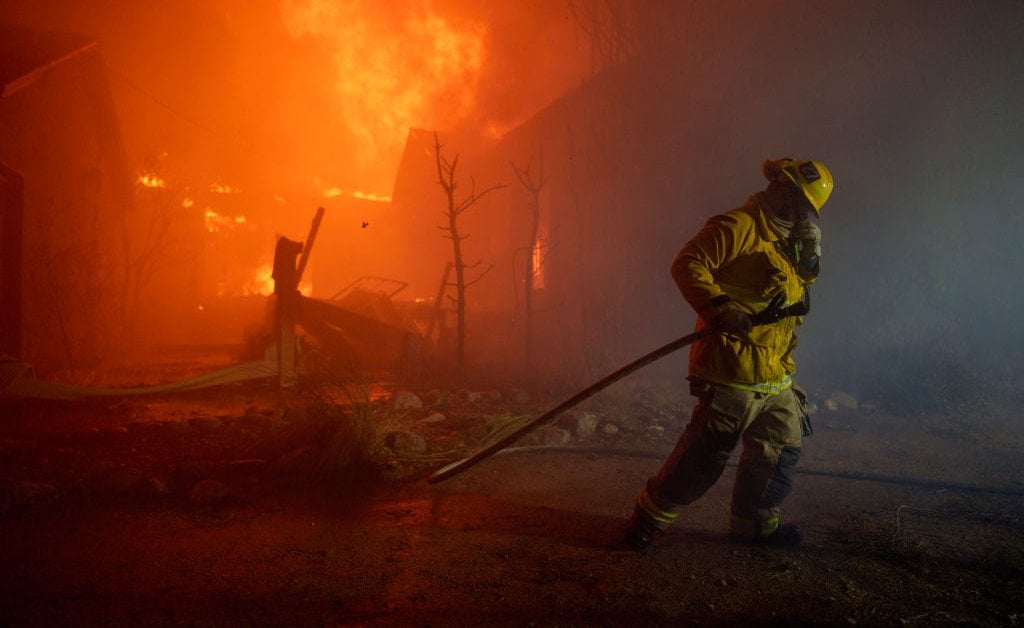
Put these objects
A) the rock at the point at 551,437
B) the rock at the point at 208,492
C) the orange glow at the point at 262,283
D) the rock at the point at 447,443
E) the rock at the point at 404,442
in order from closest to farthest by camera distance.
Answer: the rock at the point at 208,492 < the rock at the point at 404,442 < the rock at the point at 447,443 < the rock at the point at 551,437 < the orange glow at the point at 262,283

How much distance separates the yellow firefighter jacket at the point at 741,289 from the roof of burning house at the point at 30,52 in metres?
8.37

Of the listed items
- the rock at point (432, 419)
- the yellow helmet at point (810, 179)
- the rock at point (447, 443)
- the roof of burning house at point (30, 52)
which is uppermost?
the roof of burning house at point (30, 52)

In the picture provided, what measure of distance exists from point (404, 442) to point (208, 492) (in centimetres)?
153

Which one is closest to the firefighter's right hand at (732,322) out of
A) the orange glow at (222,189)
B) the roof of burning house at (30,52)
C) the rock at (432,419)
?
the rock at (432,419)

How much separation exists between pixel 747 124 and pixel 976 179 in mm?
3549

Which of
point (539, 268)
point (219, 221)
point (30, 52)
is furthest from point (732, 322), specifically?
point (219, 221)

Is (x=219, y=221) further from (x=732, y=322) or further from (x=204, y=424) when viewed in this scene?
(x=732, y=322)

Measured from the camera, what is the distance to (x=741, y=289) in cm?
306

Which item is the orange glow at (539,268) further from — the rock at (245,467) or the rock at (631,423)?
the rock at (245,467)

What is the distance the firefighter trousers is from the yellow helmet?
107 centimetres

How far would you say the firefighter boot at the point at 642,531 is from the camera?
3.01 m

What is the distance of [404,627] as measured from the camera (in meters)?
2.31

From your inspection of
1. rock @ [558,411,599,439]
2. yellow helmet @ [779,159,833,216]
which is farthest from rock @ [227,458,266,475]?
yellow helmet @ [779,159,833,216]

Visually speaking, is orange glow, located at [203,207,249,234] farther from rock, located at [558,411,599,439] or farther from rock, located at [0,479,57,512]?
rock, located at [0,479,57,512]
